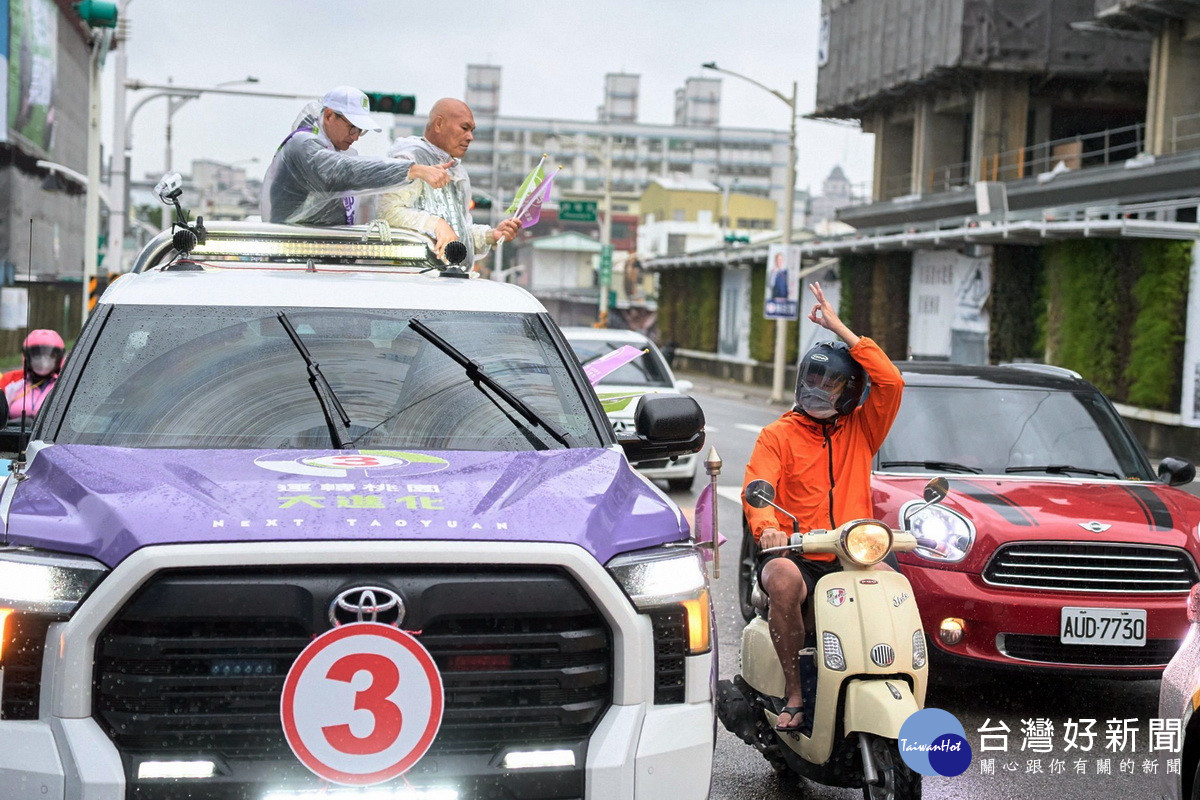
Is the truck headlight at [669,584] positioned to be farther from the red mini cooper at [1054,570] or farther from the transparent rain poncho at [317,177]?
the red mini cooper at [1054,570]

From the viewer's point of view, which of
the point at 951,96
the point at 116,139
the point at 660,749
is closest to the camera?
the point at 660,749

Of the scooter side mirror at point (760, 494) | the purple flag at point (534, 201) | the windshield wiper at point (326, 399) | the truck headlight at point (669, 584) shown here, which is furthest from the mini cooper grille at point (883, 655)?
the purple flag at point (534, 201)

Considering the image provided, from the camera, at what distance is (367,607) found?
3.47 metres

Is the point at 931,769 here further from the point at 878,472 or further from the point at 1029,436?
the point at 1029,436

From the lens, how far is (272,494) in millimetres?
3766

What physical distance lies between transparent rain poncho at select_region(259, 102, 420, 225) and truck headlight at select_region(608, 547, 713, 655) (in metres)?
2.80

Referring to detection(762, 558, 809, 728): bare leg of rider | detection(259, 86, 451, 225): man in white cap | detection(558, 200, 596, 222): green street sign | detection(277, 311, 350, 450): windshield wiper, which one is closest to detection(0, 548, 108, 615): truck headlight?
detection(277, 311, 350, 450): windshield wiper

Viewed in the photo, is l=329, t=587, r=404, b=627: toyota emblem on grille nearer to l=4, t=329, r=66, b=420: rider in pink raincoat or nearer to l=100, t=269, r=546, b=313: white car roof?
l=100, t=269, r=546, b=313: white car roof

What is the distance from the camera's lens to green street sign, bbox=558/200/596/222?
232 feet

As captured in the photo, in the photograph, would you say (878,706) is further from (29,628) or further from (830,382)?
(29,628)

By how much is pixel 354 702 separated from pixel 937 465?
5.01 m

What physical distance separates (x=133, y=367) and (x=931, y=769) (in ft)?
→ 9.02

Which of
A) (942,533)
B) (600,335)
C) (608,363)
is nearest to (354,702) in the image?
(608,363)

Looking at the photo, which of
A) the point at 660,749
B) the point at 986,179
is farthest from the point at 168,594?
the point at 986,179
